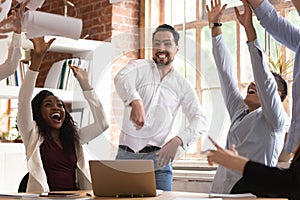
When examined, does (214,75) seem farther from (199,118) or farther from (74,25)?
(74,25)

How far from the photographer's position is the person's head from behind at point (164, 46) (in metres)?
1.66

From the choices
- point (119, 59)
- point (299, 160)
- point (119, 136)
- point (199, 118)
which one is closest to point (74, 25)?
point (119, 59)

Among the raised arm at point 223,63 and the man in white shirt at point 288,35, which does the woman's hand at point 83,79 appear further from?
the man in white shirt at point 288,35

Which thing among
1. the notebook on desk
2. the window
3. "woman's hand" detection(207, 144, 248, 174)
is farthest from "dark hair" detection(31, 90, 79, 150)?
"woman's hand" detection(207, 144, 248, 174)

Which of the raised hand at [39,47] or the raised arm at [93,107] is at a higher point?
the raised hand at [39,47]

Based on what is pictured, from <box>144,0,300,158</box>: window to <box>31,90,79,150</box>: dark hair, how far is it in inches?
23.9

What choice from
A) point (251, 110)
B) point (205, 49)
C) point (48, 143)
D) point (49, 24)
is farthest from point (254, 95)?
point (48, 143)

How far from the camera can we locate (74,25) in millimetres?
2072

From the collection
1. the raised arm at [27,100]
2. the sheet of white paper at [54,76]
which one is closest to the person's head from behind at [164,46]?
the raised arm at [27,100]

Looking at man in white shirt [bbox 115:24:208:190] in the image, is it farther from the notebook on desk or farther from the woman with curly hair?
the woman with curly hair

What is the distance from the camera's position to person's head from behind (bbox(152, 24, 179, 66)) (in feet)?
5.43

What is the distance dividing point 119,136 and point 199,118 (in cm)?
28

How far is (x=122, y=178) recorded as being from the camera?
191cm

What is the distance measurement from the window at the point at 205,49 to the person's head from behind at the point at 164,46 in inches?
0.8
